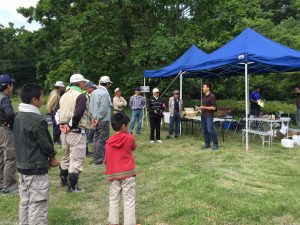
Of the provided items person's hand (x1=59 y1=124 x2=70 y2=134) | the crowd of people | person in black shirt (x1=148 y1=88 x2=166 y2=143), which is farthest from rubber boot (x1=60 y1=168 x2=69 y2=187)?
person in black shirt (x1=148 y1=88 x2=166 y2=143)

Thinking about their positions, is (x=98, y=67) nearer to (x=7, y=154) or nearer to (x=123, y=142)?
(x=7, y=154)

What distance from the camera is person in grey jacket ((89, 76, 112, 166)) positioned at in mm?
7371

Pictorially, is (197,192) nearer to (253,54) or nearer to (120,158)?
(120,158)

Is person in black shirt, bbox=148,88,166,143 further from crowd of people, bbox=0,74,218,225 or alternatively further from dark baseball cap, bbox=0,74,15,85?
dark baseball cap, bbox=0,74,15,85

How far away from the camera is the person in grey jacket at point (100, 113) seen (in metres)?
7.37

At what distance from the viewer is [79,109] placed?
5.43 metres

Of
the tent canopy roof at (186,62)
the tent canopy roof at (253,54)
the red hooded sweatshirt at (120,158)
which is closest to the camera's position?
the red hooded sweatshirt at (120,158)

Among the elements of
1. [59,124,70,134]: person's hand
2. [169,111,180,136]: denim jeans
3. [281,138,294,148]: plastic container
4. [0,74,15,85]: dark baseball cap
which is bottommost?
[281,138,294,148]: plastic container

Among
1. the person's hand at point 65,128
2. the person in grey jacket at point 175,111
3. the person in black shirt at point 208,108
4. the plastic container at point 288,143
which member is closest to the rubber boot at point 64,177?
the person's hand at point 65,128

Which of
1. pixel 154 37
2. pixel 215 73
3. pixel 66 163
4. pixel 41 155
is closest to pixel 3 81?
pixel 66 163

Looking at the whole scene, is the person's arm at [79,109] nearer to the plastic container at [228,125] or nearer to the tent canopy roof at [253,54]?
the tent canopy roof at [253,54]

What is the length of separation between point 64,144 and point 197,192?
6.89 ft

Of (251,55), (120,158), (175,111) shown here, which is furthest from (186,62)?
(120,158)

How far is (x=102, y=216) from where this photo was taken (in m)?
4.72
